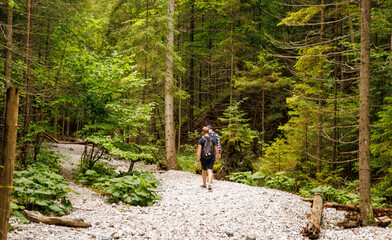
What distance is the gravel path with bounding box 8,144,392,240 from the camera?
4.76 metres

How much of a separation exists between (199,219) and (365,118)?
15.2 ft

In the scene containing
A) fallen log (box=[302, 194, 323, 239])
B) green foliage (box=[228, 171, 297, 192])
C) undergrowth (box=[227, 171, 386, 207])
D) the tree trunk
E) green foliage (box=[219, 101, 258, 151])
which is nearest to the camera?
the tree trunk

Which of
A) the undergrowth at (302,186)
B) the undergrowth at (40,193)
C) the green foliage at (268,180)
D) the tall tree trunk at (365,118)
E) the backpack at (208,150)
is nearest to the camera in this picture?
the undergrowth at (40,193)

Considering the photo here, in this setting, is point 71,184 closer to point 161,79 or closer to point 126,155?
point 126,155

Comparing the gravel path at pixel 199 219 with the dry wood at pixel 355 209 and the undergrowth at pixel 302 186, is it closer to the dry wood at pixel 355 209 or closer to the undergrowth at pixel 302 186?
the dry wood at pixel 355 209

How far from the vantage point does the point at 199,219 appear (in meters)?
5.91

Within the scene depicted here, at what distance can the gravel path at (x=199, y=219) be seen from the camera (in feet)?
15.6

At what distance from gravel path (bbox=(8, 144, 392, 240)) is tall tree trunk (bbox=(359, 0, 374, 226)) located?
55 centimetres

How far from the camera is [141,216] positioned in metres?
6.02

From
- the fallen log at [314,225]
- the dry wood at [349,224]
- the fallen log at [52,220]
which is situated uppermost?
the fallen log at [52,220]

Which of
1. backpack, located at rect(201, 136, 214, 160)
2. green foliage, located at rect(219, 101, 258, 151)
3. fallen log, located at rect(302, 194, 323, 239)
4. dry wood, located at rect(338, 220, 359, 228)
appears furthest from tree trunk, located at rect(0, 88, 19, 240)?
green foliage, located at rect(219, 101, 258, 151)

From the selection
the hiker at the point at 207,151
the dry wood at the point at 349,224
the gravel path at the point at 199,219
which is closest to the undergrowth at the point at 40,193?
the gravel path at the point at 199,219

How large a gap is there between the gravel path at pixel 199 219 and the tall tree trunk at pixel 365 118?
1.79 feet

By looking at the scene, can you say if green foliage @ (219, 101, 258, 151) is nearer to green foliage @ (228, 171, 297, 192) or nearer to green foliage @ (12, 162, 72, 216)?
green foliage @ (228, 171, 297, 192)
